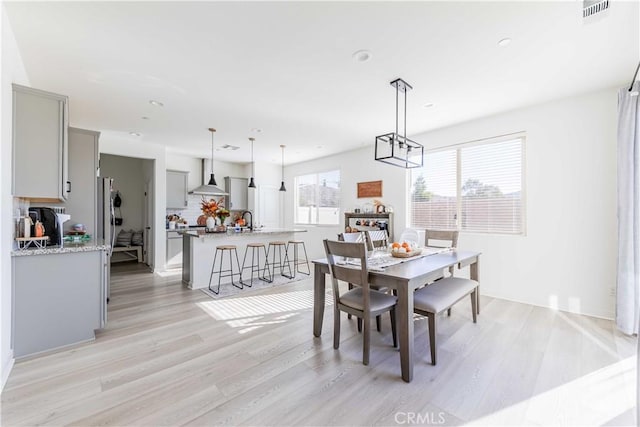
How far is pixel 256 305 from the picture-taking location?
3.56m

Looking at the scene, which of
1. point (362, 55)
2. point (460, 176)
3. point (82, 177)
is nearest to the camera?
point (362, 55)

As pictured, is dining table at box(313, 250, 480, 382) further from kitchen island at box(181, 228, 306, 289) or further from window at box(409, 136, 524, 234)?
kitchen island at box(181, 228, 306, 289)

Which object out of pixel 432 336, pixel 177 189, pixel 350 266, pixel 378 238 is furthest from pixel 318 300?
pixel 177 189

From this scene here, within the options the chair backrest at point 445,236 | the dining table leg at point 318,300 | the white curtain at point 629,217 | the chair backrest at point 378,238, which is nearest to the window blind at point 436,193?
the chair backrest at point 445,236

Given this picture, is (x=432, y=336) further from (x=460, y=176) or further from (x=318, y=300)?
(x=460, y=176)

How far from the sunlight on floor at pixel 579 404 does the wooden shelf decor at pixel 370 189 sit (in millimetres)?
3936

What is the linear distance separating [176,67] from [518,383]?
395 centimetres

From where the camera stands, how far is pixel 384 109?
12.2 feet

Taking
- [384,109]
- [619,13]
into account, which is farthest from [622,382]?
[384,109]

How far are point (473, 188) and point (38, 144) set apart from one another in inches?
205

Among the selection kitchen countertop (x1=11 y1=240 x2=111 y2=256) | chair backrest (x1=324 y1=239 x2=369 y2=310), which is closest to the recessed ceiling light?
chair backrest (x1=324 y1=239 x2=369 y2=310)

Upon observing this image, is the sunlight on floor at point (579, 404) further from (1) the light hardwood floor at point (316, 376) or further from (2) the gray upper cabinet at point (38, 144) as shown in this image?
(2) the gray upper cabinet at point (38, 144)

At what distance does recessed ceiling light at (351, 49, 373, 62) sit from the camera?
242cm

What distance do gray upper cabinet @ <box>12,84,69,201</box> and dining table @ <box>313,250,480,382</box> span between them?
2.48 m
